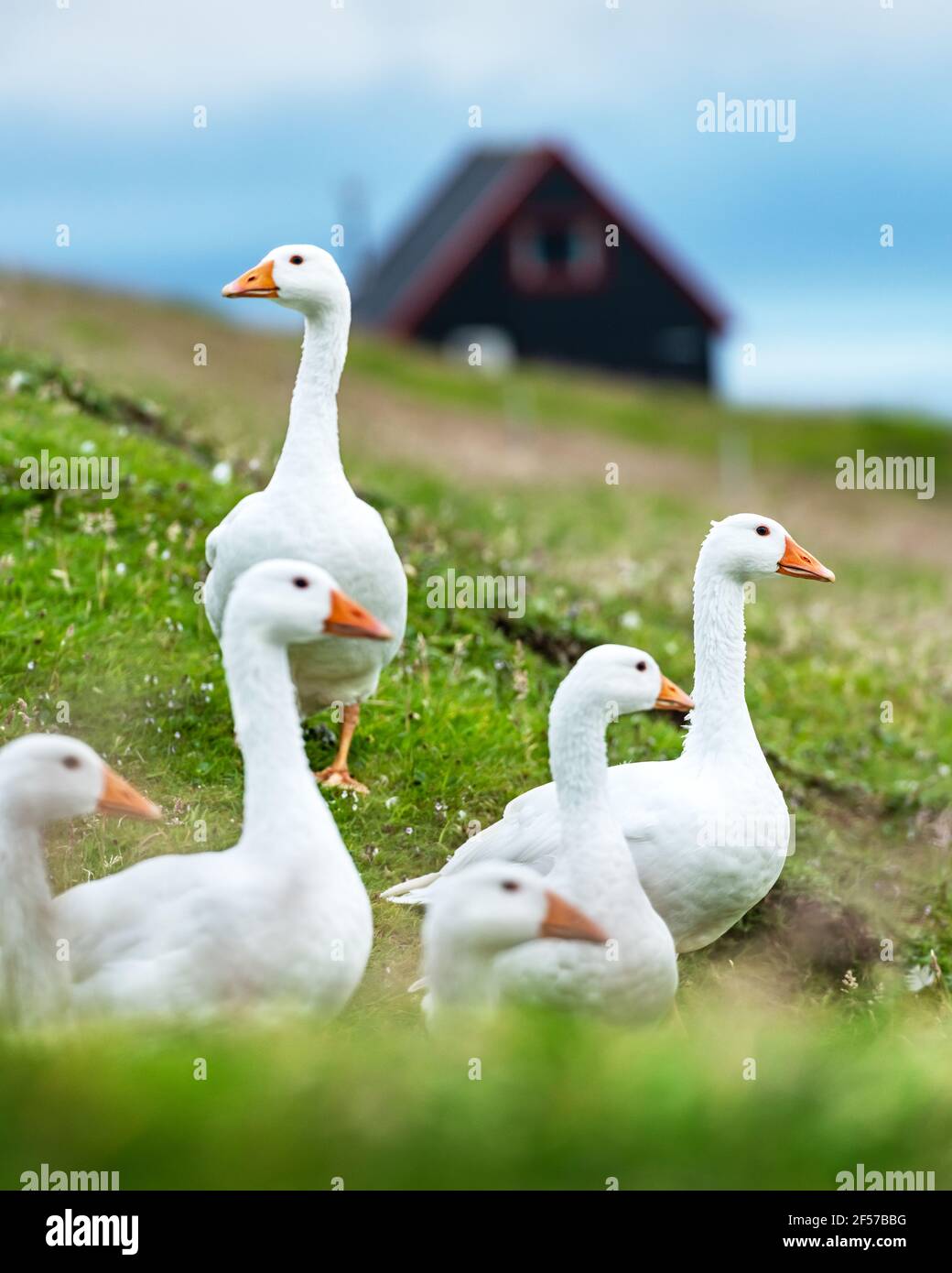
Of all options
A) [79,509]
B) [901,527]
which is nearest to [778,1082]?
[79,509]

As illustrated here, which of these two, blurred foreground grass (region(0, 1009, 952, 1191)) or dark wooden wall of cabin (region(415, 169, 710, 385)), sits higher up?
dark wooden wall of cabin (region(415, 169, 710, 385))

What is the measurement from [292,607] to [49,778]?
3.45ft

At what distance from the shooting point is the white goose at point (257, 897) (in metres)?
5.78

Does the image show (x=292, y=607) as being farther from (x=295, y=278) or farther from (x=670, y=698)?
(x=295, y=278)

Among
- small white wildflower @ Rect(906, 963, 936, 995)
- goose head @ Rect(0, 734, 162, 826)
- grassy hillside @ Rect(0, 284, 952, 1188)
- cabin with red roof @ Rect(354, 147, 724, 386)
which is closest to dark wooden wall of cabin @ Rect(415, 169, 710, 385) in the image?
cabin with red roof @ Rect(354, 147, 724, 386)

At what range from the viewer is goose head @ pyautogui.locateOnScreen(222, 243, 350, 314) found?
823cm

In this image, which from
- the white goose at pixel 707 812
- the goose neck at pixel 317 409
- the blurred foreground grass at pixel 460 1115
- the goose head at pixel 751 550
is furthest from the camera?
the goose neck at pixel 317 409

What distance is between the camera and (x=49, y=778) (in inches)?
235

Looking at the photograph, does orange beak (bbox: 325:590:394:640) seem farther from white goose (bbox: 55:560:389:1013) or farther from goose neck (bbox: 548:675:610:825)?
goose neck (bbox: 548:675:610:825)

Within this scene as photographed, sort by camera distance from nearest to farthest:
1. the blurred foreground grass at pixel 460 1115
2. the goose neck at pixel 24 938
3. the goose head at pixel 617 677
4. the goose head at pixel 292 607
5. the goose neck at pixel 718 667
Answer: the blurred foreground grass at pixel 460 1115
the goose neck at pixel 24 938
the goose head at pixel 292 607
the goose head at pixel 617 677
the goose neck at pixel 718 667

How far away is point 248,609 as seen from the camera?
6176mm

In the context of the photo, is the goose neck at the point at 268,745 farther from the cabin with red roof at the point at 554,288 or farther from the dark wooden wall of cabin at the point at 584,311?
the dark wooden wall of cabin at the point at 584,311

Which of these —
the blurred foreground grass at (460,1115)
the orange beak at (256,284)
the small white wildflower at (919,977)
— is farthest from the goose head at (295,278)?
the small white wildflower at (919,977)

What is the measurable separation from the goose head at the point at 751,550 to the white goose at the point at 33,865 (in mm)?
3252
